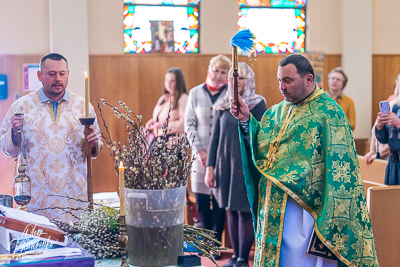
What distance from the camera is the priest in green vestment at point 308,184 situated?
2.43 metres

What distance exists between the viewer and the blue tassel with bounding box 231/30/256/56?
226cm

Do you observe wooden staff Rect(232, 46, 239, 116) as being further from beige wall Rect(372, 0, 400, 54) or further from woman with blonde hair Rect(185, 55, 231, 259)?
beige wall Rect(372, 0, 400, 54)

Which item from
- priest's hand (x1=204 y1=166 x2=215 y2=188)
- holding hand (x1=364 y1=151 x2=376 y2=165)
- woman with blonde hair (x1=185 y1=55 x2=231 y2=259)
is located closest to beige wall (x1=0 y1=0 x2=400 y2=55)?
woman with blonde hair (x1=185 y1=55 x2=231 y2=259)

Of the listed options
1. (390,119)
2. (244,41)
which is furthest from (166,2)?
(244,41)

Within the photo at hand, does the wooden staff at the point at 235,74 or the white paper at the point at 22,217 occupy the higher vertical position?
the wooden staff at the point at 235,74

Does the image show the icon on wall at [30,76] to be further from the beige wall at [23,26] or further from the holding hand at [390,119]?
the holding hand at [390,119]

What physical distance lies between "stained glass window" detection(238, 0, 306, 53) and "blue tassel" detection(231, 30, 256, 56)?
18.6 feet

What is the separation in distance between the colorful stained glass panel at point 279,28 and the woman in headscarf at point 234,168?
3.76 meters

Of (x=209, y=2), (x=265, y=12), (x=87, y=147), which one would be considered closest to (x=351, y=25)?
(x=265, y=12)

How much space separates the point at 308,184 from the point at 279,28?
19.1 feet

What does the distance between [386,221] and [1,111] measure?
16.9 feet

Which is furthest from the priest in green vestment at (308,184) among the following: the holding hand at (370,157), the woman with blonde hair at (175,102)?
the woman with blonde hair at (175,102)

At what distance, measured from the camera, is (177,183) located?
5.89 feet

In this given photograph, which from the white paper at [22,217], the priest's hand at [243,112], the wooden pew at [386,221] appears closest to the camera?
the white paper at [22,217]
